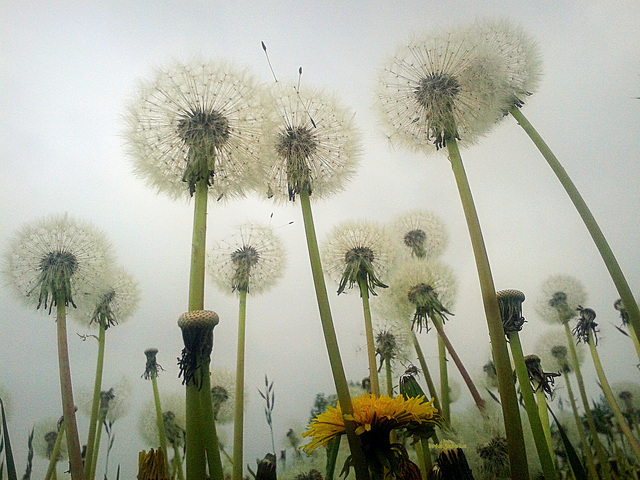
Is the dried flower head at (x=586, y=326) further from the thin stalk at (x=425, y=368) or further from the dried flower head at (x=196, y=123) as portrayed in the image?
the dried flower head at (x=196, y=123)

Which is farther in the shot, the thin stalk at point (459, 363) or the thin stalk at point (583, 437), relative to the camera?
the thin stalk at point (459, 363)

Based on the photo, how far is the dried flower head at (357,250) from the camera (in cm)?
169

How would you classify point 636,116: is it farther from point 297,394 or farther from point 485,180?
point 297,394

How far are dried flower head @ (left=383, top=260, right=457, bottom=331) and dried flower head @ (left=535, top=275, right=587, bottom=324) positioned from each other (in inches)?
13.2

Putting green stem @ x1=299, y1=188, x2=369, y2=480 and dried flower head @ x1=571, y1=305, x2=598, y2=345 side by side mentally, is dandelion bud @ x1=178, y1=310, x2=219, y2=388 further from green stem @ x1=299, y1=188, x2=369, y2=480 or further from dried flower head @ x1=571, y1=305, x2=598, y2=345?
dried flower head @ x1=571, y1=305, x2=598, y2=345

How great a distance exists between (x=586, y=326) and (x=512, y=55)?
1052 mm

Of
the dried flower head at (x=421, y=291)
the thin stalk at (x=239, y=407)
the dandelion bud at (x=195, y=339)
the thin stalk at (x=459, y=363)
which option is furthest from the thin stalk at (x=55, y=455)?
the thin stalk at (x=459, y=363)

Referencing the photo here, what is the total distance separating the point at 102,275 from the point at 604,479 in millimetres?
1930

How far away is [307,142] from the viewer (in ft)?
4.73

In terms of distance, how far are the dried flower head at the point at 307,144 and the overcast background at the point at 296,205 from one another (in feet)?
0.97

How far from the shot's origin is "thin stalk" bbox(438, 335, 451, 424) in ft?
4.94

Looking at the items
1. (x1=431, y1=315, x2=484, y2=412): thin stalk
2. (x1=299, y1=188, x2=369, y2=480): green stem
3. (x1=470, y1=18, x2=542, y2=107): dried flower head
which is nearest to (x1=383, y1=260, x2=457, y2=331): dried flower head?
(x1=431, y1=315, x2=484, y2=412): thin stalk

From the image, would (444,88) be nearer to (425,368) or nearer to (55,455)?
(425,368)

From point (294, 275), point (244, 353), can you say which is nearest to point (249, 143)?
point (294, 275)
